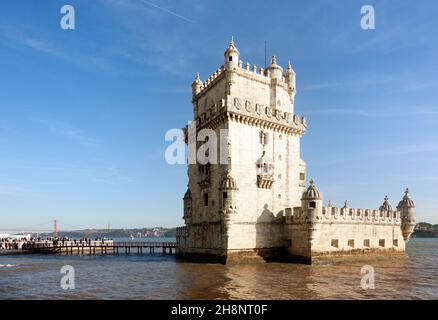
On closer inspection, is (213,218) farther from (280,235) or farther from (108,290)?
(108,290)

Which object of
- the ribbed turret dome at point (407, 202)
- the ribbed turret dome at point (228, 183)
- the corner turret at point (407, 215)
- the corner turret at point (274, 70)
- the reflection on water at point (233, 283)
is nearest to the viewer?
the reflection on water at point (233, 283)

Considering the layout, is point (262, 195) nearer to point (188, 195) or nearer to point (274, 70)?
point (188, 195)

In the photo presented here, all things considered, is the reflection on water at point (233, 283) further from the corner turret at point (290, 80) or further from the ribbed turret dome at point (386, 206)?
the corner turret at point (290, 80)

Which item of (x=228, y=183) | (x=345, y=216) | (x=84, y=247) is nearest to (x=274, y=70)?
(x=228, y=183)

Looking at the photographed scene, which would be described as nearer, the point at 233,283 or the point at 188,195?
the point at 233,283

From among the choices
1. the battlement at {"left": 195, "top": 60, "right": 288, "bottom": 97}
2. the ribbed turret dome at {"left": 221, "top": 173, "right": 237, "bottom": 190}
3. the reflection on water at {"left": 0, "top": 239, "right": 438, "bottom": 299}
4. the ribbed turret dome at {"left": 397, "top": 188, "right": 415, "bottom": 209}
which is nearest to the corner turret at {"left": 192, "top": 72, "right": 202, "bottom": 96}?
the battlement at {"left": 195, "top": 60, "right": 288, "bottom": 97}

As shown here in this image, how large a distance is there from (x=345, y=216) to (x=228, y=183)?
14.5 meters

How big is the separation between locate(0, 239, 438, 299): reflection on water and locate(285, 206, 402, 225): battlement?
502 cm

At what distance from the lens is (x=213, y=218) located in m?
40.7

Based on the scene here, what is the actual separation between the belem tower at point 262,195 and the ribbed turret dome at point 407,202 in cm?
398

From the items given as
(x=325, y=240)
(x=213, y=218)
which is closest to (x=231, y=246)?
(x=213, y=218)

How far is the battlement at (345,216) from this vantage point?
38094 mm

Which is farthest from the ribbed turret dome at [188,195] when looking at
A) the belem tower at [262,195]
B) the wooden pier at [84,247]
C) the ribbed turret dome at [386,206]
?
the ribbed turret dome at [386,206]

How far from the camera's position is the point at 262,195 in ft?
133
